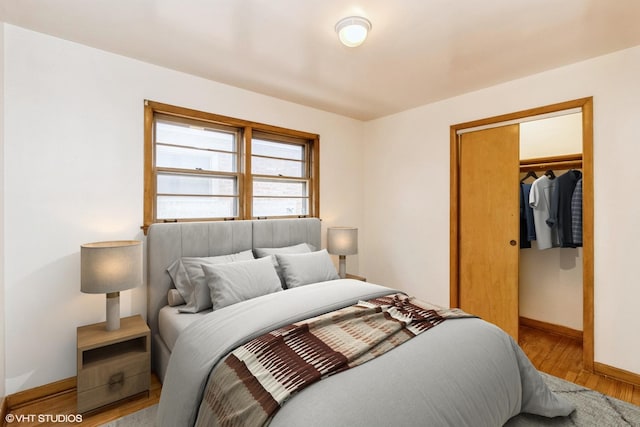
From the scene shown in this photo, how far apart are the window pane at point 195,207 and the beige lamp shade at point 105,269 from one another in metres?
0.69

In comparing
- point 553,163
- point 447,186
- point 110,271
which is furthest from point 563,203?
point 110,271

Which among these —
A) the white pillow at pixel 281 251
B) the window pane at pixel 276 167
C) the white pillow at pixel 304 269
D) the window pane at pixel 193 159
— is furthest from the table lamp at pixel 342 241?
the window pane at pixel 193 159

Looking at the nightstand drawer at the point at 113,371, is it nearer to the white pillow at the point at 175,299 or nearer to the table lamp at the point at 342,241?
the white pillow at the point at 175,299

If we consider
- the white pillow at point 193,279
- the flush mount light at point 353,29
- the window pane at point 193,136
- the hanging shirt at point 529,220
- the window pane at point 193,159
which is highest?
the flush mount light at point 353,29

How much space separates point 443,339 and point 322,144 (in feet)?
8.94

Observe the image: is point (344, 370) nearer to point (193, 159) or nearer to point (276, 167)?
point (193, 159)

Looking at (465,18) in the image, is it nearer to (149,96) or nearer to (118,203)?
(149,96)

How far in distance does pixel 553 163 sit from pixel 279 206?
9.61 feet

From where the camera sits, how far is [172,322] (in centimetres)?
217

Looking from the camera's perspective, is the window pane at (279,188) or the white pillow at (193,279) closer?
the white pillow at (193,279)

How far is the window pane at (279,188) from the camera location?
11.1ft

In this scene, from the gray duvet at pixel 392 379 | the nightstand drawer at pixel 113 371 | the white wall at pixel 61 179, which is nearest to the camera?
the gray duvet at pixel 392 379

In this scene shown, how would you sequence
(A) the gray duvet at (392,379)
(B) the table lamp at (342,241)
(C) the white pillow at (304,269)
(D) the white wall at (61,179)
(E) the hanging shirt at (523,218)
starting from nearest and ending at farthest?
(A) the gray duvet at (392,379)
(D) the white wall at (61,179)
(C) the white pillow at (304,269)
(E) the hanging shirt at (523,218)
(B) the table lamp at (342,241)

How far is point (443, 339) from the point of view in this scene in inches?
63.9
